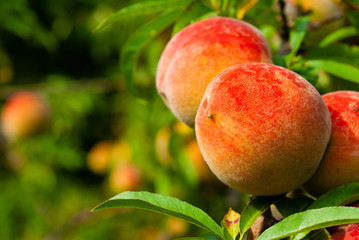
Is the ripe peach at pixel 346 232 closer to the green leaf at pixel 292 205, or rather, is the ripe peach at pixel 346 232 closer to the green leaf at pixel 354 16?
the green leaf at pixel 292 205

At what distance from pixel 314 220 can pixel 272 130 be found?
0.11 meters

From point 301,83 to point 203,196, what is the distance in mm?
987

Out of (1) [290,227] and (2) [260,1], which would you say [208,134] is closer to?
(1) [290,227]

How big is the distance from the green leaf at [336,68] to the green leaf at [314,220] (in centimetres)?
33

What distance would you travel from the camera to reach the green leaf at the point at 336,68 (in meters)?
0.71

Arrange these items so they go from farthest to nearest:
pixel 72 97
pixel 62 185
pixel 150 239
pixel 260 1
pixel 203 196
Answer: pixel 62 185
pixel 72 97
pixel 150 239
pixel 203 196
pixel 260 1

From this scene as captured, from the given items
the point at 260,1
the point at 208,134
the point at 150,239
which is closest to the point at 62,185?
the point at 150,239

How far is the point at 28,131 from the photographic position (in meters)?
2.21

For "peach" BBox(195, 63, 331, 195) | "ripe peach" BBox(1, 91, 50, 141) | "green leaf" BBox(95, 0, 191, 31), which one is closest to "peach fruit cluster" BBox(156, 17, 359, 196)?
"peach" BBox(195, 63, 331, 195)

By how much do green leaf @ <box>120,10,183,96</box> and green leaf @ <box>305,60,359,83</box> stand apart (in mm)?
266

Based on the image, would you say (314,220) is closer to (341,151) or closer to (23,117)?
(341,151)

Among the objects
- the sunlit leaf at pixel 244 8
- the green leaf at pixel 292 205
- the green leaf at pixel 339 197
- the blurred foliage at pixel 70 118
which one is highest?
the sunlit leaf at pixel 244 8

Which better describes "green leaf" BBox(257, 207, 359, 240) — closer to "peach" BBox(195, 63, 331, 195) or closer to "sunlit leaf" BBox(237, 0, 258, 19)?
"peach" BBox(195, 63, 331, 195)

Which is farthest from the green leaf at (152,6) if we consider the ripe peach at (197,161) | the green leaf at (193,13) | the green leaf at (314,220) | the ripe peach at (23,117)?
the ripe peach at (23,117)
